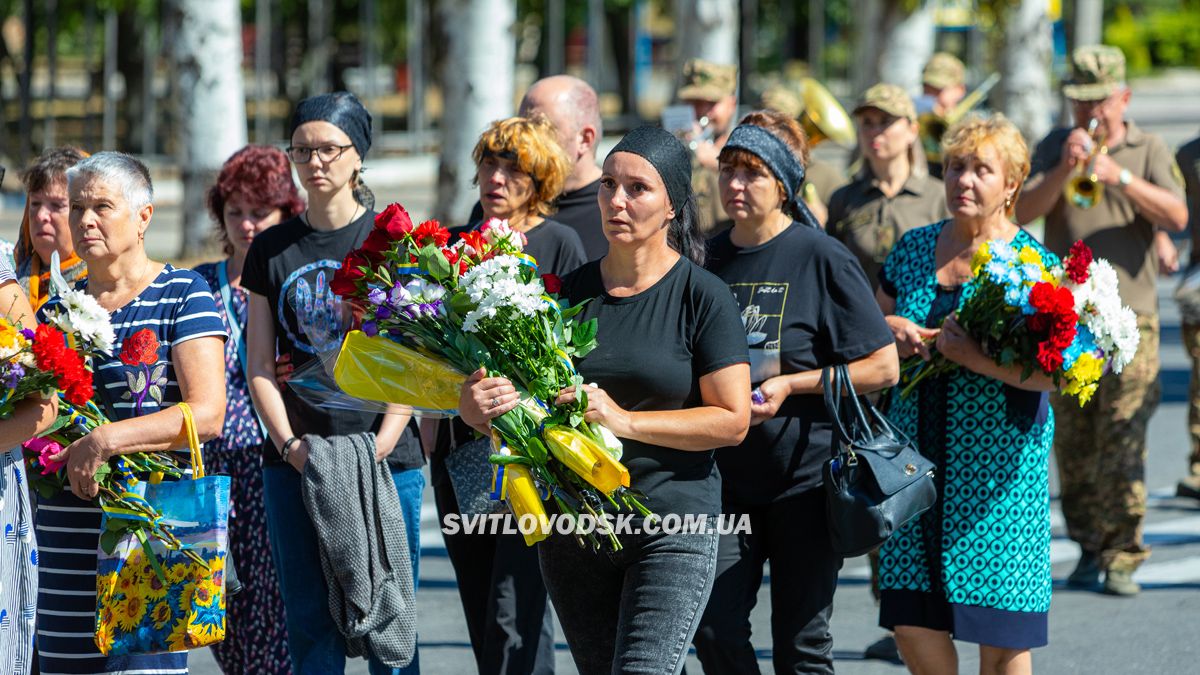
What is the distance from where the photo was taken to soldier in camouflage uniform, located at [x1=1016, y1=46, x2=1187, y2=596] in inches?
291

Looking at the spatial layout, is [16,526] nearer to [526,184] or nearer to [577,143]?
[526,184]

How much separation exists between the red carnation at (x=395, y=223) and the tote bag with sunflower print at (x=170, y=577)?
2.53 feet

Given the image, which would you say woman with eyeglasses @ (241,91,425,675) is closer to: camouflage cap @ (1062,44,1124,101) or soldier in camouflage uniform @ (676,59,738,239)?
soldier in camouflage uniform @ (676,59,738,239)

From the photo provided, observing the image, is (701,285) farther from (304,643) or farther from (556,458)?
(304,643)

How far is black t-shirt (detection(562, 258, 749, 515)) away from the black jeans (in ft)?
1.50

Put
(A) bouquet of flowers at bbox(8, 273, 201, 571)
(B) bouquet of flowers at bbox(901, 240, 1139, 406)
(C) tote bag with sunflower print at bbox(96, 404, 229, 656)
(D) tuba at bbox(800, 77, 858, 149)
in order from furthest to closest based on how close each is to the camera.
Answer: (D) tuba at bbox(800, 77, 858, 149)
(B) bouquet of flowers at bbox(901, 240, 1139, 406)
(C) tote bag with sunflower print at bbox(96, 404, 229, 656)
(A) bouquet of flowers at bbox(8, 273, 201, 571)

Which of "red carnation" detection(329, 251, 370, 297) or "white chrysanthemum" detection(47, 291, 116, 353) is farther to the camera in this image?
"red carnation" detection(329, 251, 370, 297)

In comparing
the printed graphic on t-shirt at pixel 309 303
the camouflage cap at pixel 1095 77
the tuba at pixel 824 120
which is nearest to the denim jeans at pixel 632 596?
the printed graphic on t-shirt at pixel 309 303

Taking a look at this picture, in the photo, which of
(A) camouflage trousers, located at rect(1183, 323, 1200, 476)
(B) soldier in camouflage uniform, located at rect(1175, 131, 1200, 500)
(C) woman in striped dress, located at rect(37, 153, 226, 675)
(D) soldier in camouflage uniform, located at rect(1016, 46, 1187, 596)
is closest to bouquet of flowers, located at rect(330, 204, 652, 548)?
(C) woman in striped dress, located at rect(37, 153, 226, 675)

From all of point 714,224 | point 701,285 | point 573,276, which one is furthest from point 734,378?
point 714,224

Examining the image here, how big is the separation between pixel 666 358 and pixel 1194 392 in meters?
5.37

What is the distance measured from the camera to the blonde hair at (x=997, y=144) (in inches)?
213

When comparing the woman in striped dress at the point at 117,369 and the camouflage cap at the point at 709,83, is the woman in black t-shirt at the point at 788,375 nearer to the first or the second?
the woman in striped dress at the point at 117,369

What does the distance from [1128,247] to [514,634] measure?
3910 mm
